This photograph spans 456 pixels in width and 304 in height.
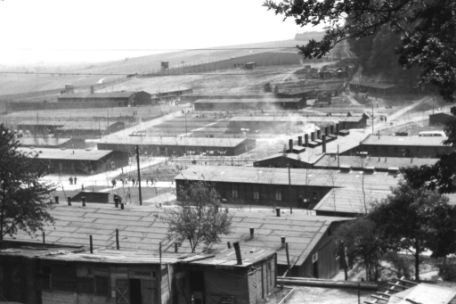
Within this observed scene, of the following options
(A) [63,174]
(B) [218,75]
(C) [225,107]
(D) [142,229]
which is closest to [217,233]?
(D) [142,229]

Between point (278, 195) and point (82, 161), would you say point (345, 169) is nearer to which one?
point (278, 195)

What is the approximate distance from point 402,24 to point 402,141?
2456 centimetres

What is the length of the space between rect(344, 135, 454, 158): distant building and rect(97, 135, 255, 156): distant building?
6262 mm

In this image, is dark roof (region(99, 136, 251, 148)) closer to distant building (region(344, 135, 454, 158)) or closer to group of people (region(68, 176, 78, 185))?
group of people (region(68, 176, 78, 185))

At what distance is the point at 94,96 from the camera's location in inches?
2099

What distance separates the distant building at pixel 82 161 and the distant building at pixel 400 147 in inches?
422

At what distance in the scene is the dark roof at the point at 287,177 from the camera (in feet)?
67.8

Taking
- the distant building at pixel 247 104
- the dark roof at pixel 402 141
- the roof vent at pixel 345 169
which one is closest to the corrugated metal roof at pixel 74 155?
the roof vent at pixel 345 169

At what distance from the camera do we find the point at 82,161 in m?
29.6

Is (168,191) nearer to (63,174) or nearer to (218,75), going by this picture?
(63,174)

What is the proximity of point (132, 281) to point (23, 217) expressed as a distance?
4.26m

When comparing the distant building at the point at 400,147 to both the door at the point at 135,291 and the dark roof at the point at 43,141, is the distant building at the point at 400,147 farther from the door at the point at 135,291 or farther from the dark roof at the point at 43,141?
the door at the point at 135,291

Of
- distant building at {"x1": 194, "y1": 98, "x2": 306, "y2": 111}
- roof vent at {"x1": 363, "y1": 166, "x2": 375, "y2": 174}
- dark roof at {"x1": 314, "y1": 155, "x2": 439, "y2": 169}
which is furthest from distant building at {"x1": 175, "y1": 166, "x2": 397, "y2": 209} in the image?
distant building at {"x1": 194, "y1": 98, "x2": 306, "y2": 111}

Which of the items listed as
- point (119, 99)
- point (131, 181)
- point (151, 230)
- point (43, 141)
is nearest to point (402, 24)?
point (151, 230)
